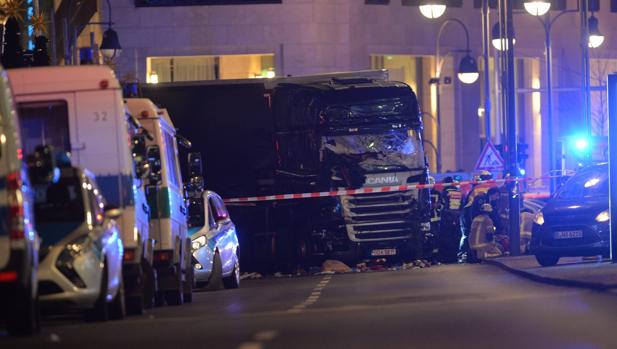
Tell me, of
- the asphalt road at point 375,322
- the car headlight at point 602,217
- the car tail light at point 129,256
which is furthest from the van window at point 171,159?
the car headlight at point 602,217

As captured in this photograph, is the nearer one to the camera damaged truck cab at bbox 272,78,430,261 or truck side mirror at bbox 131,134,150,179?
truck side mirror at bbox 131,134,150,179

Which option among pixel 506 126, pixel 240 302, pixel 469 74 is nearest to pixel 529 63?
pixel 469 74

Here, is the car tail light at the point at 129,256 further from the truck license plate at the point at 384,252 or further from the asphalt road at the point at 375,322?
the truck license plate at the point at 384,252

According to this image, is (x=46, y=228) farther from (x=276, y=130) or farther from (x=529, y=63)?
(x=529, y=63)

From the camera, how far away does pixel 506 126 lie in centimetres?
3478

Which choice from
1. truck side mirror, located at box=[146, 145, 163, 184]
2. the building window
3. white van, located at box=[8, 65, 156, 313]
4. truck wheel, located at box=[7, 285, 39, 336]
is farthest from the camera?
the building window

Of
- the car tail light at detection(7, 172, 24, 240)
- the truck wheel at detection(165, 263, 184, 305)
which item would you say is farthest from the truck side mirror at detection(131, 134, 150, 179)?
the car tail light at detection(7, 172, 24, 240)

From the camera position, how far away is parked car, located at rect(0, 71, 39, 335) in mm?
14070

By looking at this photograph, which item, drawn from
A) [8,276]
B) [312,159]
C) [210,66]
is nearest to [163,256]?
[8,276]

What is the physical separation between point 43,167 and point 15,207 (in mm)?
1015

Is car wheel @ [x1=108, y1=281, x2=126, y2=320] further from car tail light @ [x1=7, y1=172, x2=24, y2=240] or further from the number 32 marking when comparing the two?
car tail light @ [x1=7, y1=172, x2=24, y2=240]

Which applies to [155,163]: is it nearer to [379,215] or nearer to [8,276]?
[8,276]

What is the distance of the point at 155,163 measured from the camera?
2188 cm

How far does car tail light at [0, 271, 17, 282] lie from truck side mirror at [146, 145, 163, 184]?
24.7 ft
